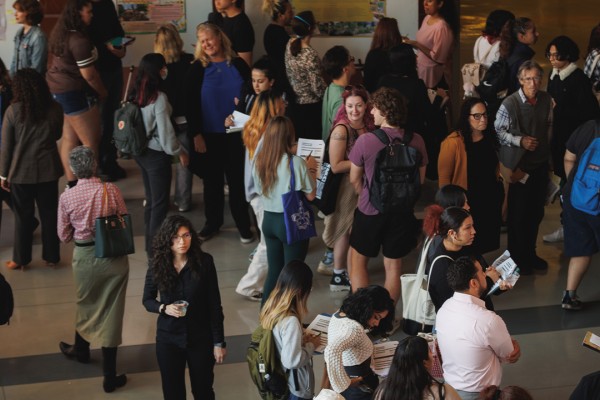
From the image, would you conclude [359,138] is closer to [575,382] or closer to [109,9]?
[575,382]

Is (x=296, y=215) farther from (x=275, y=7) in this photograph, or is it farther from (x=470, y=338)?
(x=275, y=7)

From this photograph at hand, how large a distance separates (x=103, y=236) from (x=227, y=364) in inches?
49.5

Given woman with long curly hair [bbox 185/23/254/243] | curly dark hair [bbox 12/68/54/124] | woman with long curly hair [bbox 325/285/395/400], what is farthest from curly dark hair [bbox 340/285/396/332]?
woman with long curly hair [bbox 185/23/254/243]

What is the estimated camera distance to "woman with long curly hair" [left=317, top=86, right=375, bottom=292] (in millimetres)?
6891

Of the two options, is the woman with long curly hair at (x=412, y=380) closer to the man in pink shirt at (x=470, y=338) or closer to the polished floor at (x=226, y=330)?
the man in pink shirt at (x=470, y=338)

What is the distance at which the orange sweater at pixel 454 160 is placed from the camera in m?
6.93

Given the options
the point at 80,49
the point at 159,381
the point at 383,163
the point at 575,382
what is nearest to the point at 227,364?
the point at 159,381

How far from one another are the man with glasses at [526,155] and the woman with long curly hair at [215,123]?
2.28 meters

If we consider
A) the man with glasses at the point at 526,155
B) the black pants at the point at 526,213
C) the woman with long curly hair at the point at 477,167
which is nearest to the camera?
the woman with long curly hair at the point at 477,167

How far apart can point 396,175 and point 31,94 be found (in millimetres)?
2934

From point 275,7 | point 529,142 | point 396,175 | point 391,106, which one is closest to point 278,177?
point 396,175

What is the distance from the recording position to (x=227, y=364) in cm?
641

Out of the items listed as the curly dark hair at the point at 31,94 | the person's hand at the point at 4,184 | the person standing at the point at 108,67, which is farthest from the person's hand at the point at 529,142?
the person standing at the point at 108,67

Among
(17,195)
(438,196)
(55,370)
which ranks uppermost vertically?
(438,196)
